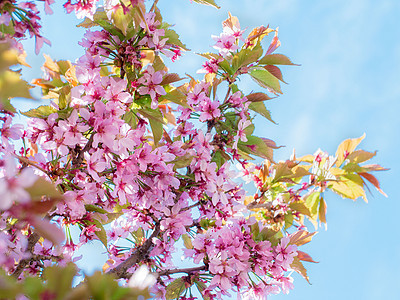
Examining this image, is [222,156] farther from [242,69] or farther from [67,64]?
[67,64]

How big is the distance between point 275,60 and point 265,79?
13 cm

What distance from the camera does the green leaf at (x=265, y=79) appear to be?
180 cm

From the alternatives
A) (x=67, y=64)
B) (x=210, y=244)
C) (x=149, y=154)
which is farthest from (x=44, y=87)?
(x=210, y=244)

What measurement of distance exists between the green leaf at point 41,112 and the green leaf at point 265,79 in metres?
1.02

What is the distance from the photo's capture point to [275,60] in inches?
73.0

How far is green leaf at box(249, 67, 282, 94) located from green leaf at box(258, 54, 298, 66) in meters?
0.07

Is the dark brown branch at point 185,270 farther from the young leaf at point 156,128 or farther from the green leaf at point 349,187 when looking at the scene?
the green leaf at point 349,187

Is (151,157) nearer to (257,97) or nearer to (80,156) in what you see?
(80,156)

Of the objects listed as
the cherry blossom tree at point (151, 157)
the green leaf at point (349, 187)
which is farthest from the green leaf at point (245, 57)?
the green leaf at point (349, 187)

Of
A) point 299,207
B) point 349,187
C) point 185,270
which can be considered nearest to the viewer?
point 185,270

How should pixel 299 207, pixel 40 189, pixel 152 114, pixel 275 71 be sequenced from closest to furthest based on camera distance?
pixel 40 189, pixel 152 114, pixel 275 71, pixel 299 207

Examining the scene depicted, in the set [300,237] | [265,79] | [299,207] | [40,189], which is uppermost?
[265,79]

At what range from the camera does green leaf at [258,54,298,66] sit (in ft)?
6.01

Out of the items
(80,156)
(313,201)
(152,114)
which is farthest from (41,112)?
(313,201)
